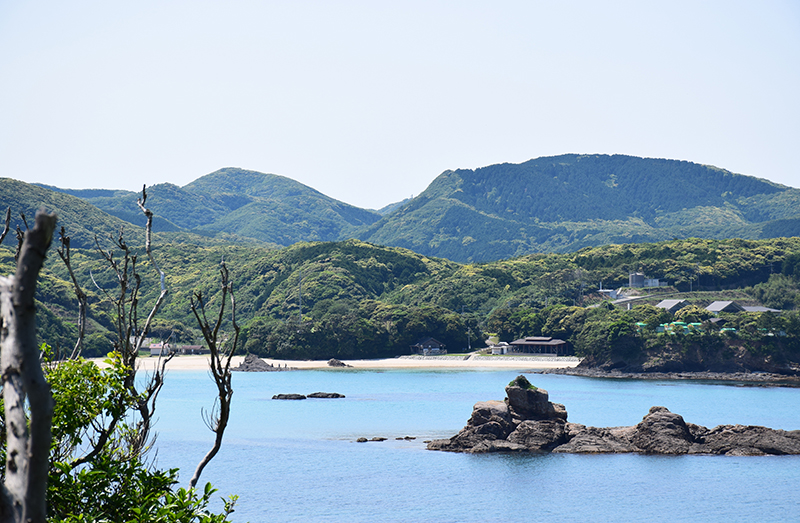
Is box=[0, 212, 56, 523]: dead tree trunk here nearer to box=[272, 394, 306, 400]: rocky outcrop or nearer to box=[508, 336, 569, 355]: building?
box=[272, 394, 306, 400]: rocky outcrop

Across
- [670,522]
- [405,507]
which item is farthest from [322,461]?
[670,522]

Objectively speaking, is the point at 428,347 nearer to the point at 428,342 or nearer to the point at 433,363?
the point at 428,342

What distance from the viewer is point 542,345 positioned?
91.2 metres

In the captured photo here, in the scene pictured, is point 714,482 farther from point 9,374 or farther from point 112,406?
point 9,374

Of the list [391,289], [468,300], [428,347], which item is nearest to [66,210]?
[391,289]

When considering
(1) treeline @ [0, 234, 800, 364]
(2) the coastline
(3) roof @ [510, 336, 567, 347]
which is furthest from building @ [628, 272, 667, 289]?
(2) the coastline

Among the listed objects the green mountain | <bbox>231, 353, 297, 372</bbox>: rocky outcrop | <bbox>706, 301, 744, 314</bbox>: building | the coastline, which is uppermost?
the green mountain

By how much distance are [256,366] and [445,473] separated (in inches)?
2393

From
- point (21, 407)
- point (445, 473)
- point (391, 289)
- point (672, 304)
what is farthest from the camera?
point (391, 289)

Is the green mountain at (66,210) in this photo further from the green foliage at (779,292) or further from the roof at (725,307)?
the green foliage at (779,292)

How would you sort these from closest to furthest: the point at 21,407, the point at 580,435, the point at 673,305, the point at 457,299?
the point at 21,407 < the point at 580,435 < the point at 673,305 < the point at 457,299

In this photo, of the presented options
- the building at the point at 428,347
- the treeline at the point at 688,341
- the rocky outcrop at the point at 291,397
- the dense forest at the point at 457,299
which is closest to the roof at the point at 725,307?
the dense forest at the point at 457,299

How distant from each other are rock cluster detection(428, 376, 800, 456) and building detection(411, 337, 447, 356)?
59937mm

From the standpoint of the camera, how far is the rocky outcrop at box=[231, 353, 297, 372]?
87.9 meters
